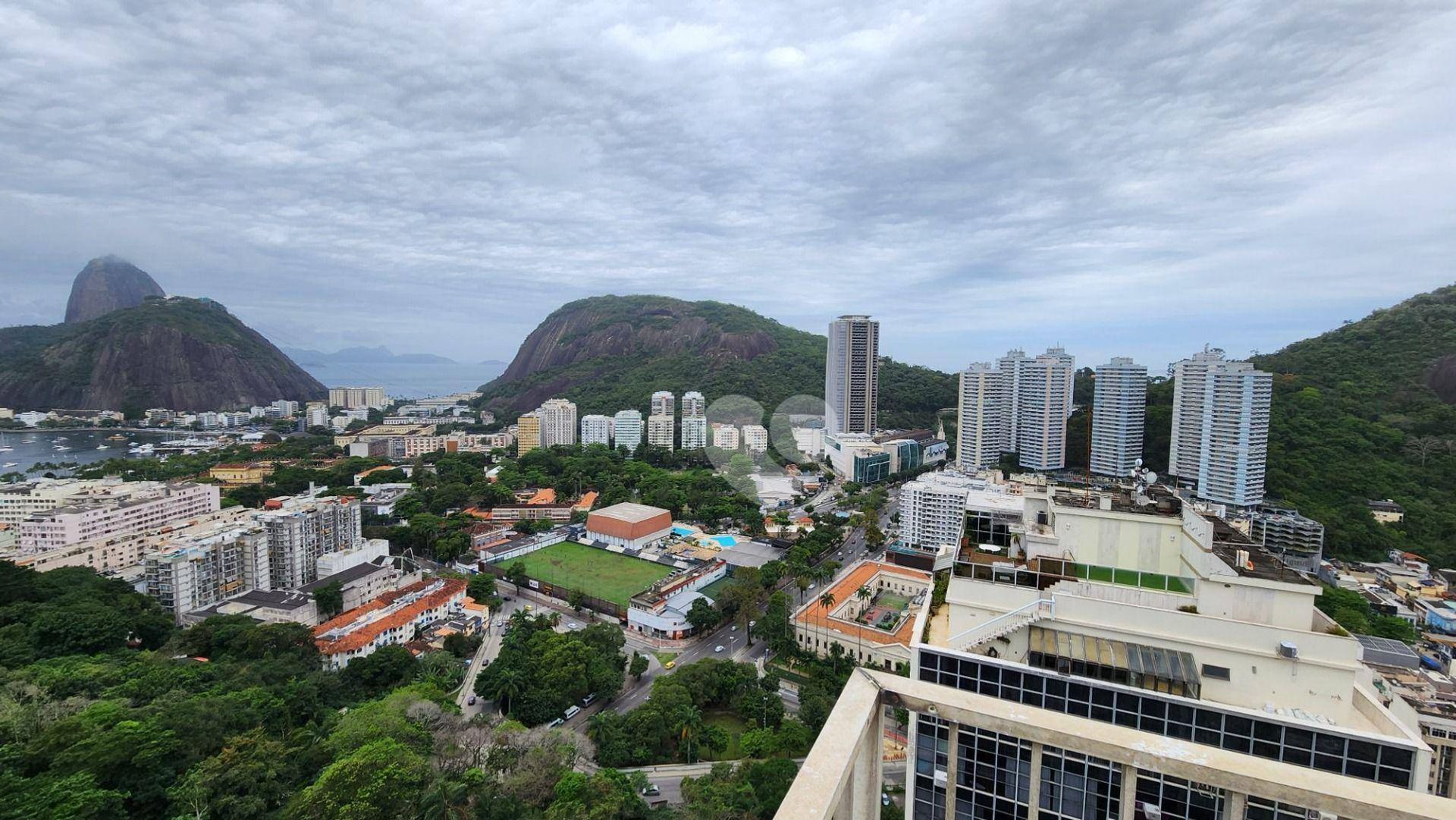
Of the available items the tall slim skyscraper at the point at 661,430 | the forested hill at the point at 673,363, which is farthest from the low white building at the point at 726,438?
the forested hill at the point at 673,363

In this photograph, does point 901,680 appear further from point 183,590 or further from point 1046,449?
point 1046,449

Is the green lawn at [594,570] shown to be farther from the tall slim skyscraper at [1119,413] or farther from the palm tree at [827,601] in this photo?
the tall slim skyscraper at [1119,413]

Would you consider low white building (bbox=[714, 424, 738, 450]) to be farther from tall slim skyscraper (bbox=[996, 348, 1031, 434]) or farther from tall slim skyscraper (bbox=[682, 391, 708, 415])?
tall slim skyscraper (bbox=[996, 348, 1031, 434])

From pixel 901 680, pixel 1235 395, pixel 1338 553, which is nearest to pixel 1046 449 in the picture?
pixel 1235 395

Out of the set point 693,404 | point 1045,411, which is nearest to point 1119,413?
point 1045,411

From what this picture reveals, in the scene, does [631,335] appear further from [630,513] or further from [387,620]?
[387,620]
